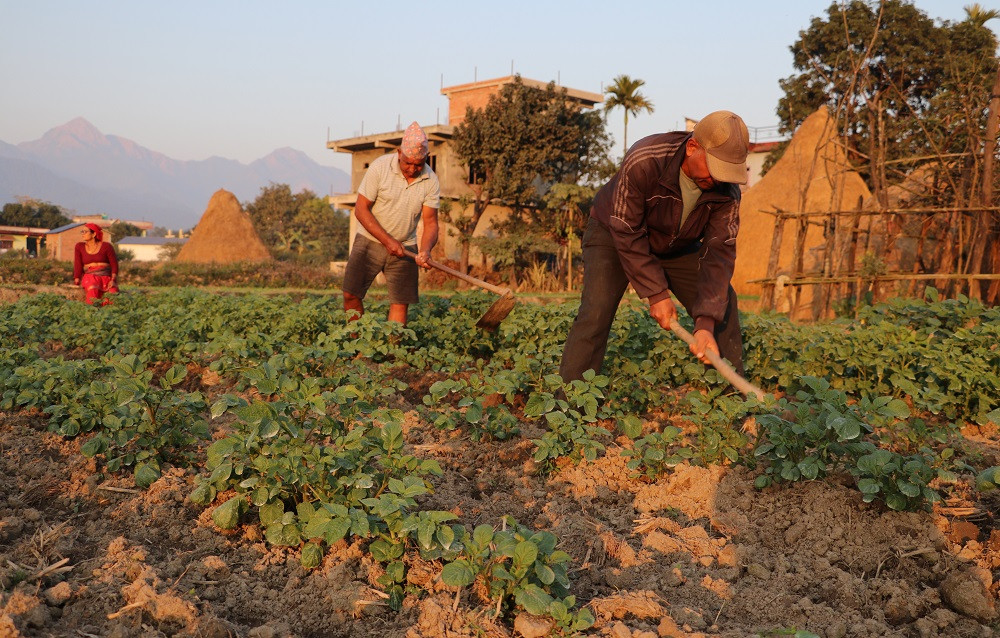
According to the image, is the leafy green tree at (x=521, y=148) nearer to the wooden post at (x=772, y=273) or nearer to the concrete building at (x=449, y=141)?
the concrete building at (x=449, y=141)

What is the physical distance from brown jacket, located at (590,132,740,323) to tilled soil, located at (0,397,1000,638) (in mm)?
992

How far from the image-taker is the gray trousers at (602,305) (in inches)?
163

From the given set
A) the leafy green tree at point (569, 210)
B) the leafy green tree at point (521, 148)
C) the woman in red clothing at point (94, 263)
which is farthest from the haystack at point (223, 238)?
the woman in red clothing at point (94, 263)

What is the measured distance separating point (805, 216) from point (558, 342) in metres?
7.40

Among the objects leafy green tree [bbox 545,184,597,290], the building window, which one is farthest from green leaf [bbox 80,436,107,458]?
the building window

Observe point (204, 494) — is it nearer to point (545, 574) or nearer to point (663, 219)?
point (545, 574)

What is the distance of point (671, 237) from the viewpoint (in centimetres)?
409

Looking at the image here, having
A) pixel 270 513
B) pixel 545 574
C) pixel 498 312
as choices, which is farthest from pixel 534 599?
pixel 498 312

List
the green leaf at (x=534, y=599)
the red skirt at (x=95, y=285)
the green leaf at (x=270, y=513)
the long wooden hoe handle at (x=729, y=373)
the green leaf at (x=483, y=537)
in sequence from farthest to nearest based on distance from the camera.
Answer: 1. the red skirt at (x=95, y=285)
2. the long wooden hoe handle at (x=729, y=373)
3. the green leaf at (x=270, y=513)
4. the green leaf at (x=483, y=537)
5. the green leaf at (x=534, y=599)

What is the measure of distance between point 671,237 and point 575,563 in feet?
6.68

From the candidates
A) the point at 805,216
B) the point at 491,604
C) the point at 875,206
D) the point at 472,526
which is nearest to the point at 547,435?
the point at 472,526

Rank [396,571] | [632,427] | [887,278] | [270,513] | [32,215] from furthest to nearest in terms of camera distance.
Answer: [32,215]
[887,278]
[632,427]
[270,513]
[396,571]

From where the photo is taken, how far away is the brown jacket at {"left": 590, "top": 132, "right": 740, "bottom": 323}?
12.3ft

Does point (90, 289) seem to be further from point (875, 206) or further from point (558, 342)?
point (875, 206)
